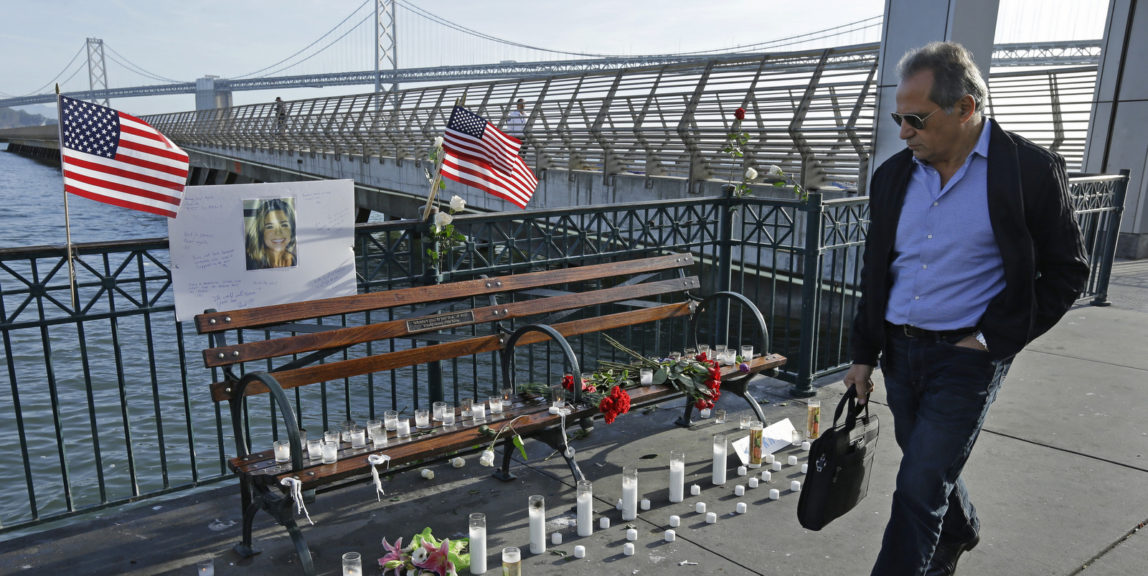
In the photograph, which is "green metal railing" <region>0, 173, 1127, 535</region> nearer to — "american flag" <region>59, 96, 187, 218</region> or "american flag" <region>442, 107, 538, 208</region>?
"american flag" <region>59, 96, 187, 218</region>

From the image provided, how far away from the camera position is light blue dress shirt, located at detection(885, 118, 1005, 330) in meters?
2.50

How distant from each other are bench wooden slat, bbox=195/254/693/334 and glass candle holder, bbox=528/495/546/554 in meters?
1.36

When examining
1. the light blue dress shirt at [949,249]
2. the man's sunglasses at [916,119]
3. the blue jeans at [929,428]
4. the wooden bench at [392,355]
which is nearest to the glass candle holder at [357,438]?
the wooden bench at [392,355]

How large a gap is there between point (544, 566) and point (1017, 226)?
2.26 metres

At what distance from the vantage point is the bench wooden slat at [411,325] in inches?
139

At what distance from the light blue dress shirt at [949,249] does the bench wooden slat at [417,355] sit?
2340 mm

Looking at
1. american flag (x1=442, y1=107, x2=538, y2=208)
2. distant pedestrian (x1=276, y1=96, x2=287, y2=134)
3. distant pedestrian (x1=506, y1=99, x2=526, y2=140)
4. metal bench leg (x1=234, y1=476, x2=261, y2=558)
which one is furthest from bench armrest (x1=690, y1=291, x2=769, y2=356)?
distant pedestrian (x1=276, y1=96, x2=287, y2=134)

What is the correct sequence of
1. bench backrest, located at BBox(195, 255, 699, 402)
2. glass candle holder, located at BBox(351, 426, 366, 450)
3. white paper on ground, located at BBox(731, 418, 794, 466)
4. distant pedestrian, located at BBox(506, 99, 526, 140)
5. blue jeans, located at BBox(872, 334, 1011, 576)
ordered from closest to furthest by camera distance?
blue jeans, located at BBox(872, 334, 1011, 576) → glass candle holder, located at BBox(351, 426, 366, 450) → bench backrest, located at BBox(195, 255, 699, 402) → white paper on ground, located at BBox(731, 418, 794, 466) → distant pedestrian, located at BBox(506, 99, 526, 140)

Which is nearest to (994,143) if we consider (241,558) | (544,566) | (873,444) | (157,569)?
(873,444)

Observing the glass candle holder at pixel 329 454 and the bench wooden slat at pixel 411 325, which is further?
the bench wooden slat at pixel 411 325

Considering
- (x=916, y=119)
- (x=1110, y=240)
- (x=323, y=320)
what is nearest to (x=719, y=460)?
(x=916, y=119)

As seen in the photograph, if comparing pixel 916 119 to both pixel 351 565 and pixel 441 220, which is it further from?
pixel 441 220

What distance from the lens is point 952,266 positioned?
2.56m

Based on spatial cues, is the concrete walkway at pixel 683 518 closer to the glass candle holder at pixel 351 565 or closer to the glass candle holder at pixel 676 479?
the glass candle holder at pixel 676 479
